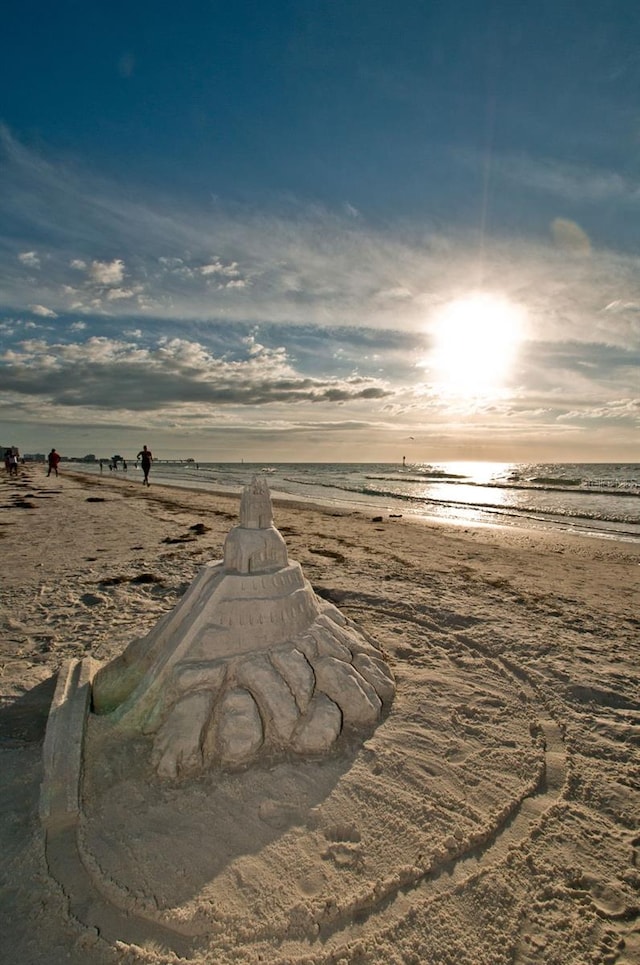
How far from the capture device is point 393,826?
3.08m

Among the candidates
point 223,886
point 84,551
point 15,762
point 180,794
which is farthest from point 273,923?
point 84,551

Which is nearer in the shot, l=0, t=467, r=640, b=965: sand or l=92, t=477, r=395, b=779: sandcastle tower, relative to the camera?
l=0, t=467, r=640, b=965: sand

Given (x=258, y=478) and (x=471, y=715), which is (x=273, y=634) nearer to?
(x=258, y=478)

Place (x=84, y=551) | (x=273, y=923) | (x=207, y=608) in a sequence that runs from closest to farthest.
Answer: (x=273, y=923), (x=207, y=608), (x=84, y=551)

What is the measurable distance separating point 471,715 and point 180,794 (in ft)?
9.16

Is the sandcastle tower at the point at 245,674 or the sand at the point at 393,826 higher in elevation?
the sandcastle tower at the point at 245,674

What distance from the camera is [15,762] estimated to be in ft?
11.9

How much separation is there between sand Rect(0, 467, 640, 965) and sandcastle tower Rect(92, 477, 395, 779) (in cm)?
19

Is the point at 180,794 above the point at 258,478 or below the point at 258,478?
below

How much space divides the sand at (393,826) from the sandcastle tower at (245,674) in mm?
189

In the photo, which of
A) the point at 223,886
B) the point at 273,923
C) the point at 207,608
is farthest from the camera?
the point at 207,608

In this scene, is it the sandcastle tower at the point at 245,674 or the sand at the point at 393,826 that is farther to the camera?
the sandcastle tower at the point at 245,674

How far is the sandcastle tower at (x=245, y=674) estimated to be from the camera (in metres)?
3.55

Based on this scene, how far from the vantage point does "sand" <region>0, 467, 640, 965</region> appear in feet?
8.00
